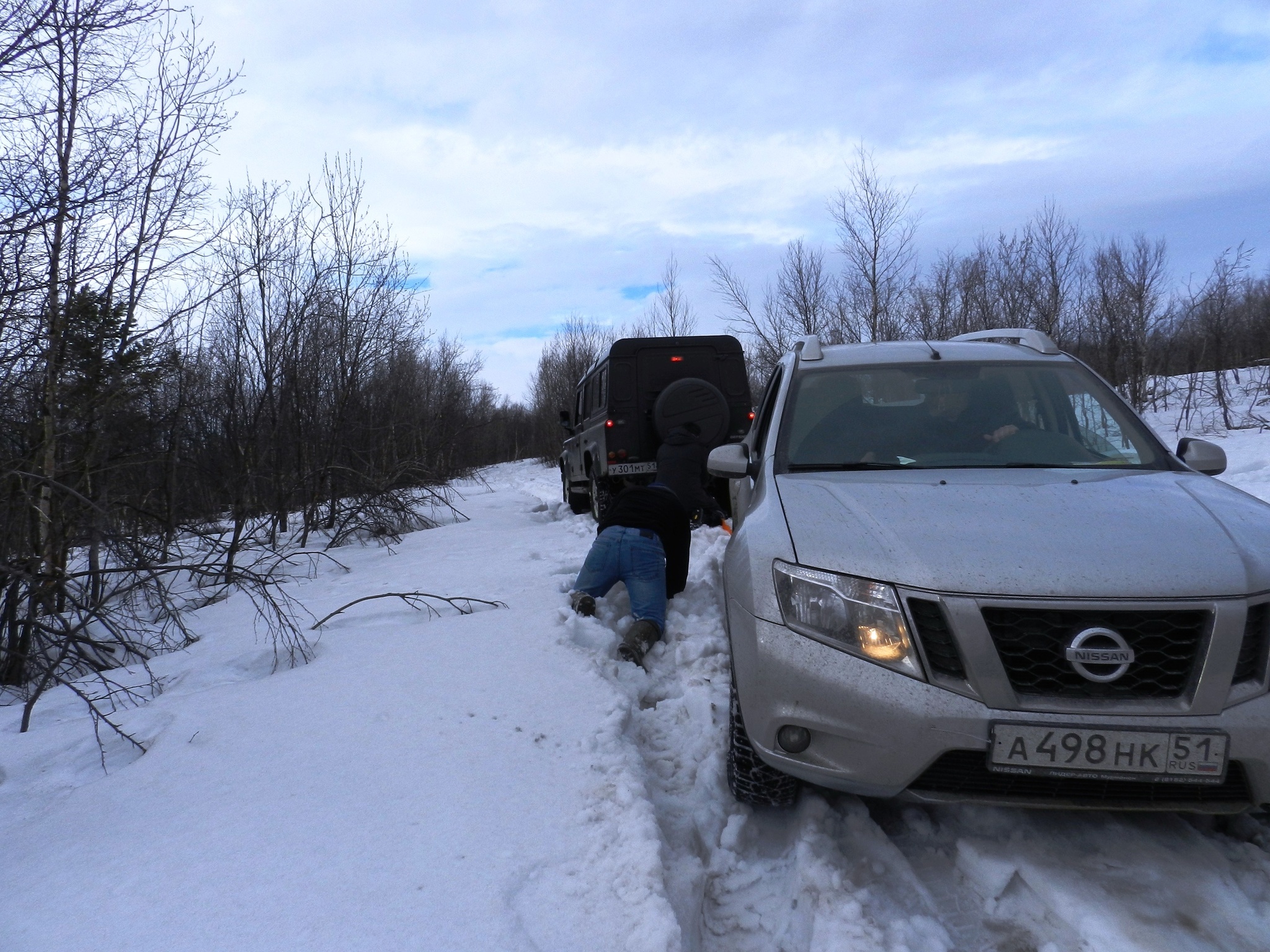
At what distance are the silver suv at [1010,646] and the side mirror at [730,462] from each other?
0.77 m

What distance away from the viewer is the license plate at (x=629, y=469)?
9031mm

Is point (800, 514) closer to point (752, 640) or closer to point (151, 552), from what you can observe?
point (752, 640)

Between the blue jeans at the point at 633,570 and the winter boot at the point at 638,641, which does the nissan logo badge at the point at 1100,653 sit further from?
the blue jeans at the point at 633,570

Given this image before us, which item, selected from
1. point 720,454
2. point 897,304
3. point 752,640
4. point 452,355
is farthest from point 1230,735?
point 452,355

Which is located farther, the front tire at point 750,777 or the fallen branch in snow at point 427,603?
the fallen branch in snow at point 427,603

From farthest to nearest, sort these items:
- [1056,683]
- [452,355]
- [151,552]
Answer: [452,355] → [151,552] → [1056,683]

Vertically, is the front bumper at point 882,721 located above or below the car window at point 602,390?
below

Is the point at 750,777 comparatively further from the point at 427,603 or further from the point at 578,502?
the point at 578,502

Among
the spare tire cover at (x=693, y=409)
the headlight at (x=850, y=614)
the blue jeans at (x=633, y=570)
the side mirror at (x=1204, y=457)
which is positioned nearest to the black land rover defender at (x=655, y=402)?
the spare tire cover at (x=693, y=409)

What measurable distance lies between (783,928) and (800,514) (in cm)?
122

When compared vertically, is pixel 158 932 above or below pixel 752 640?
below

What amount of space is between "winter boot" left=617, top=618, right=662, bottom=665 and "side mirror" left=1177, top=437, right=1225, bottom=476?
103 inches

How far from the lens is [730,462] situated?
3.46 meters

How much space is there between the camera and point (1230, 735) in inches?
73.8
